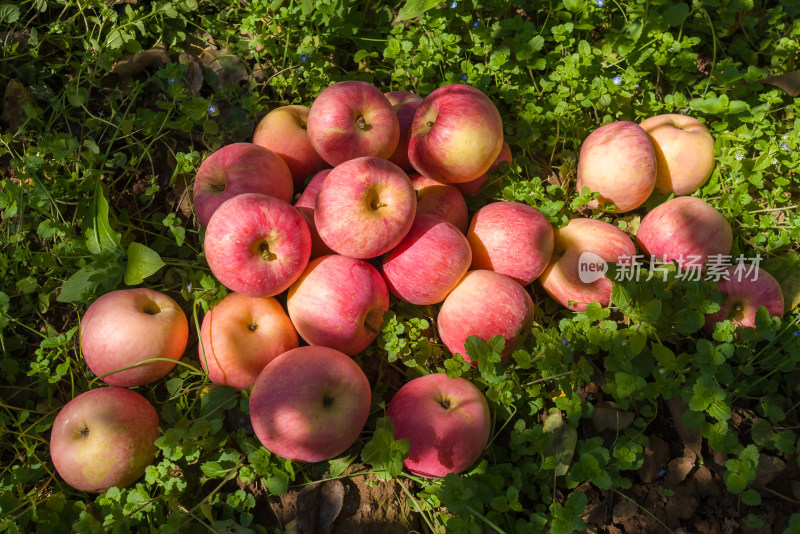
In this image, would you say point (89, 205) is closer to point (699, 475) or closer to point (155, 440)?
point (155, 440)

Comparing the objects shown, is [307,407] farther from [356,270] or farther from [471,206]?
[471,206]

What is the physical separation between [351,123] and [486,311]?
1061 millimetres

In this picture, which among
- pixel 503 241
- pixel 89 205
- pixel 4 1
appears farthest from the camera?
pixel 4 1

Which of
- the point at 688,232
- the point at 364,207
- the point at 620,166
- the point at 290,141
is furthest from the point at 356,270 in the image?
the point at 688,232

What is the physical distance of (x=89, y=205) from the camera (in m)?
2.88

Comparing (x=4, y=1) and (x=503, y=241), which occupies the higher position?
(x=4, y=1)

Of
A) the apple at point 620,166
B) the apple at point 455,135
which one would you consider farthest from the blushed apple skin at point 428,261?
the apple at point 620,166

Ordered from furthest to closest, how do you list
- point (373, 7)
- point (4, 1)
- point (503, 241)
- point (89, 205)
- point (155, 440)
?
point (373, 7), point (4, 1), point (89, 205), point (503, 241), point (155, 440)

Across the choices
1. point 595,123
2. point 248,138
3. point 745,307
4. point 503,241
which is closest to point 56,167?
point 248,138

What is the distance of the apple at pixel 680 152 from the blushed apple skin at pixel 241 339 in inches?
83.6

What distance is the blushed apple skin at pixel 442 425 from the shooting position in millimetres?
2162

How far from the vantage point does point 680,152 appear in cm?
288

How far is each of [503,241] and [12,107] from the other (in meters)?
2.86

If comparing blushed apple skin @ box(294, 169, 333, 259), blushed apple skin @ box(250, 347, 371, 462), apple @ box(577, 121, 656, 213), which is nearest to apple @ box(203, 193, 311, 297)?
blushed apple skin @ box(294, 169, 333, 259)
